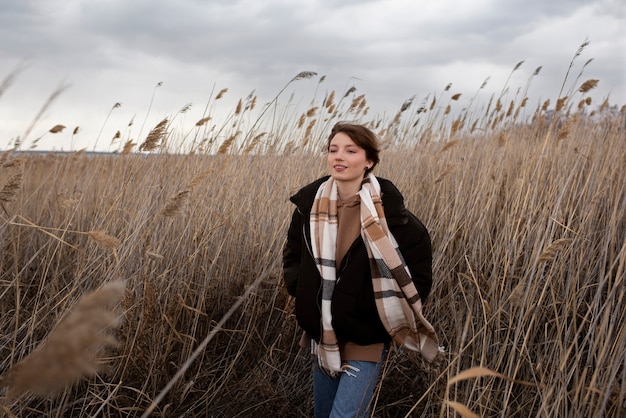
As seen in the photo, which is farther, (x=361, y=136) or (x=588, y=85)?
(x=588, y=85)

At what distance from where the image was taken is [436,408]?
2.47 metres

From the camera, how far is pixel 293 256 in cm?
227

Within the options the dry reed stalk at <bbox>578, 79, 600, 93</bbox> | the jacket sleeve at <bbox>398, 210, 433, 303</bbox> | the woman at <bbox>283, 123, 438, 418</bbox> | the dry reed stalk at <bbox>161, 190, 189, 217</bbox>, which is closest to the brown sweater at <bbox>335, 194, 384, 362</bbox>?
the woman at <bbox>283, 123, 438, 418</bbox>

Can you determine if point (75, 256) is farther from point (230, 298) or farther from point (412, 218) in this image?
point (412, 218)

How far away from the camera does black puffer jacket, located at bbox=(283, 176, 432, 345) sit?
198 centimetres

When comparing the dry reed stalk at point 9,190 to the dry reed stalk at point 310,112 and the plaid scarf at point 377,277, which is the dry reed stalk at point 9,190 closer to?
the plaid scarf at point 377,277

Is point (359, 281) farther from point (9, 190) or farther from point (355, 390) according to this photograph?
point (9, 190)

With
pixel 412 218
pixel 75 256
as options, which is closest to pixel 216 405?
pixel 75 256

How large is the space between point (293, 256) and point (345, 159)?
476mm

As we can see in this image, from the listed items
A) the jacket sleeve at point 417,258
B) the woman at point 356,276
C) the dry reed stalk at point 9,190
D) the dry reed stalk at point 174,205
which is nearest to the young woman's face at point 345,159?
the woman at point 356,276

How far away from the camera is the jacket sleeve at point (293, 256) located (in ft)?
7.30

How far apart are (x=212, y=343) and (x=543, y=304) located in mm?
1612

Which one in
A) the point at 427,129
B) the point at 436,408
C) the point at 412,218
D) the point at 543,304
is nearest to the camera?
the point at 412,218

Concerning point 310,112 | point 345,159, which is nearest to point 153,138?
point 345,159
